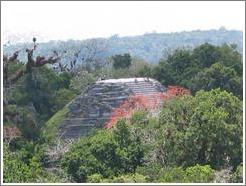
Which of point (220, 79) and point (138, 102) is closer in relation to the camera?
point (138, 102)

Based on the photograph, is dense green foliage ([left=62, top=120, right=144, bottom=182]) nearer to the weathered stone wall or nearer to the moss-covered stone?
the moss-covered stone

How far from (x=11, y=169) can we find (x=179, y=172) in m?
2.32

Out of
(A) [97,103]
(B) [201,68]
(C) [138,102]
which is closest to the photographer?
(C) [138,102]

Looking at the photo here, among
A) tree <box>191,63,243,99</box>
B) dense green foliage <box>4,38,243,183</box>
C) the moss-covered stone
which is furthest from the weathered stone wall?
dense green foliage <box>4,38,243,183</box>

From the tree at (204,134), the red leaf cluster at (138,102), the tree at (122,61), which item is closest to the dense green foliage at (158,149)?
the tree at (204,134)

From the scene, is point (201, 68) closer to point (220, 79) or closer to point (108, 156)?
point (220, 79)

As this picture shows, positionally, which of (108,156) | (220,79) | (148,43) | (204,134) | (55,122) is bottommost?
(55,122)

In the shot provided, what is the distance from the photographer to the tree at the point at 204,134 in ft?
32.6

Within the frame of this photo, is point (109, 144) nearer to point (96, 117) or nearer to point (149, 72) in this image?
point (96, 117)

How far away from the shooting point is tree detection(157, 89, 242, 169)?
32.6 feet

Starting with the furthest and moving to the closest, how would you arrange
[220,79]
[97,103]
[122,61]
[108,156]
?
[122,61] < [220,79] < [97,103] < [108,156]

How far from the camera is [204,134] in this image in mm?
9984

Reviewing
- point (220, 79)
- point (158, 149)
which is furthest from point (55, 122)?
point (158, 149)

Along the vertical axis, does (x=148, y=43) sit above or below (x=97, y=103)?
above
